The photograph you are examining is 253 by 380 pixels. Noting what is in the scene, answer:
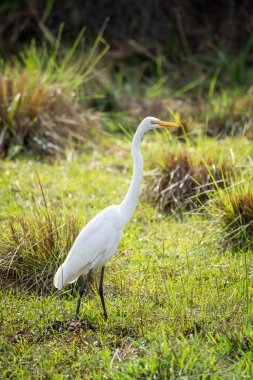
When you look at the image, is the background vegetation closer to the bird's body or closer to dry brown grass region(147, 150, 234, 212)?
dry brown grass region(147, 150, 234, 212)

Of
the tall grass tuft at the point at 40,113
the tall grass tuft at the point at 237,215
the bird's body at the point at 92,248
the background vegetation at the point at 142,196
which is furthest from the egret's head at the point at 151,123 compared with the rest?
the tall grass tuft at the point at 40,113

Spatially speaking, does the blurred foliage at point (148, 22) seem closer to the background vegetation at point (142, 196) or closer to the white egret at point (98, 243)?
the background vegetation at point (142, 196)

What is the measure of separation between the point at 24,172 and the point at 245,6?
5.67 meters

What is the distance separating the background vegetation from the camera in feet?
10.6

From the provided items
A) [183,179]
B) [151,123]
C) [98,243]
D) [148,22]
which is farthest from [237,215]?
[148,22]

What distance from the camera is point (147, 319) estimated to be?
137 inches

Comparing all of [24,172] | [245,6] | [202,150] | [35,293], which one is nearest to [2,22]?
[245,6]

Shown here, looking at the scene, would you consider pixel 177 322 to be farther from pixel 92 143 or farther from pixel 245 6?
pixel 245 6

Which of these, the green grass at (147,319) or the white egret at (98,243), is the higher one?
the white egret at (98,243)

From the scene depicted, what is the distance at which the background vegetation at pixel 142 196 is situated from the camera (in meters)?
3.24

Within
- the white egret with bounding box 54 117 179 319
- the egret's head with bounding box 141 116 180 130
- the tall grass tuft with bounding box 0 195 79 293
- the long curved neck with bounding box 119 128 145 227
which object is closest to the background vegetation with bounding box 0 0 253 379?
the tall grass tuft with bounding box 0 195 79 293

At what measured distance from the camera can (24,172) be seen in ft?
20.0

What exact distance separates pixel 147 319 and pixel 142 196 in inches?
85.7

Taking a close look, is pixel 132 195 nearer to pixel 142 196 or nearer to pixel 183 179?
pixel 183 179
